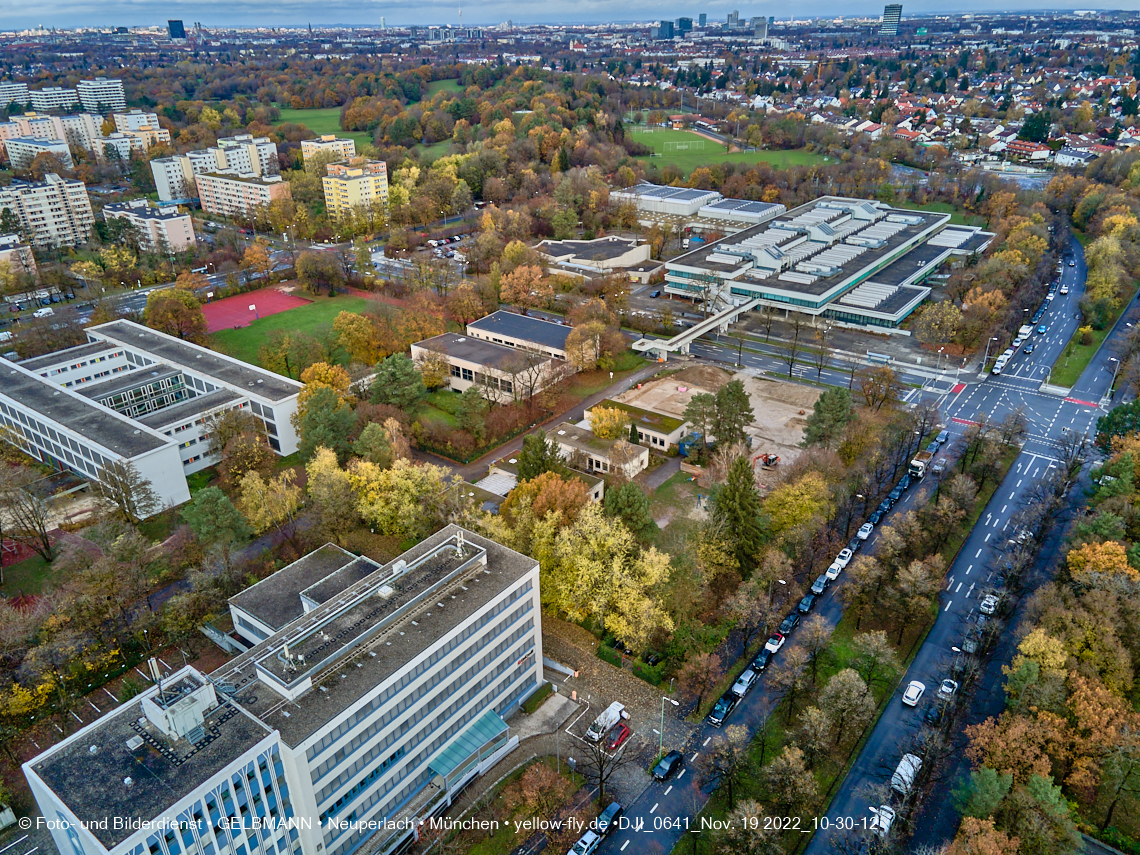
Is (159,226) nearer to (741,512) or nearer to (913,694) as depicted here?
(741,512)

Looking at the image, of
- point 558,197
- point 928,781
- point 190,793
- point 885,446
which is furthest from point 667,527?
point 558,197

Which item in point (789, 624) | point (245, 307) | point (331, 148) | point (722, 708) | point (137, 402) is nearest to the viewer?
point (722, 708)

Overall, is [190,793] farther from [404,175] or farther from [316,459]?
[404,175]

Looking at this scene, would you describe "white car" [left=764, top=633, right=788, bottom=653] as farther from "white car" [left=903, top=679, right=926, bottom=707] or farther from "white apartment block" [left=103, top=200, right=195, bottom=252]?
"white apartment block" [left=103, top=200, right=195, bottom=252]

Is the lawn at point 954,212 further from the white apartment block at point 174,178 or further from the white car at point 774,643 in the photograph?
the white apartment block at point 174,178

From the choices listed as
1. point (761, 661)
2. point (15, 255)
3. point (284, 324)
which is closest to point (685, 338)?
point (761, 661)

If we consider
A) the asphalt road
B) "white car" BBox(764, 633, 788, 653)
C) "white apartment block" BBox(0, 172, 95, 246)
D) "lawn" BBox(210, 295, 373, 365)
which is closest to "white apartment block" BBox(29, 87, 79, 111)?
"white apartment block" BBox(0, 172, 95, 246)

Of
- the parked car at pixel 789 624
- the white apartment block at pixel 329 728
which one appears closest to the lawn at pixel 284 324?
the white apartment block at pixel 329 728
